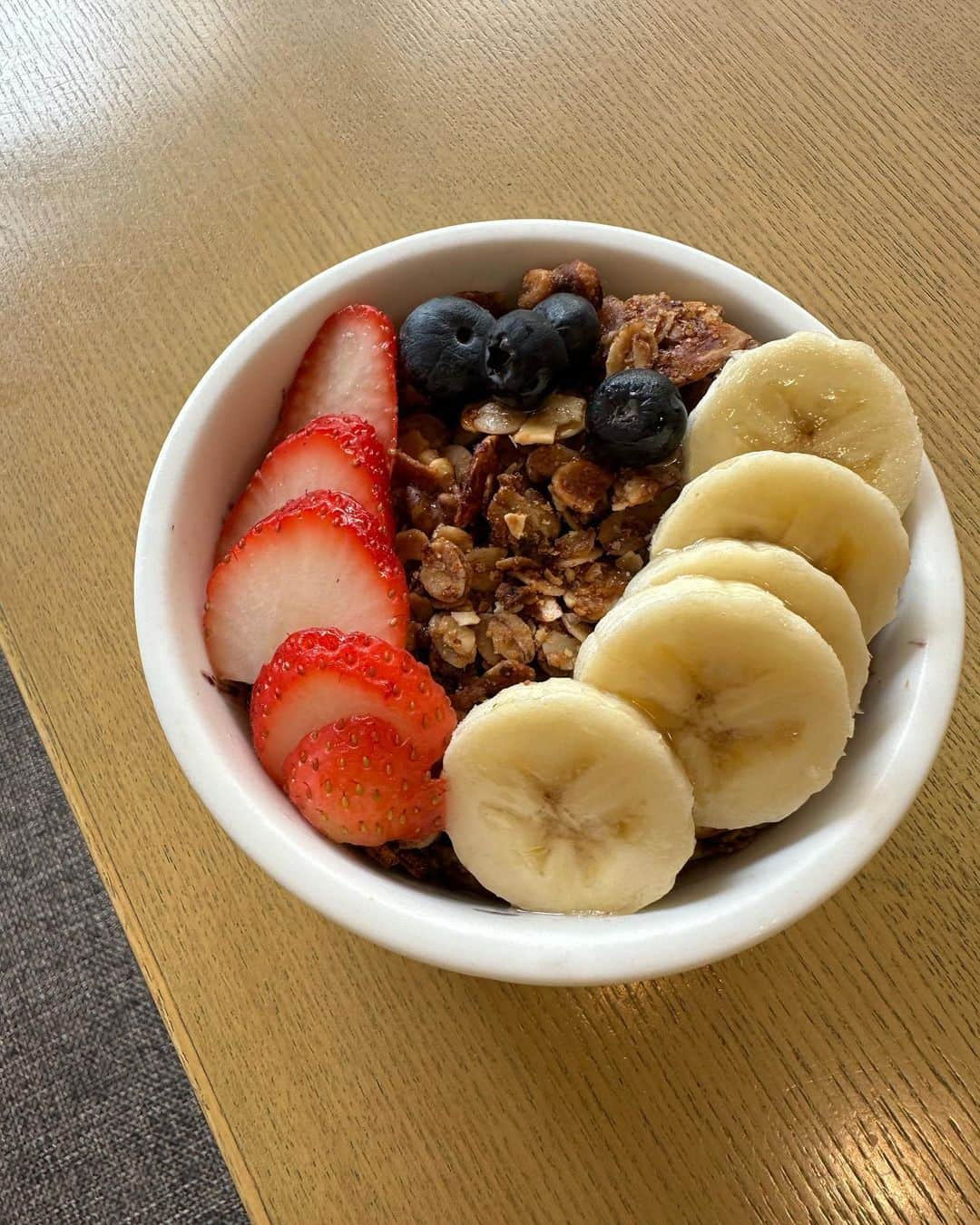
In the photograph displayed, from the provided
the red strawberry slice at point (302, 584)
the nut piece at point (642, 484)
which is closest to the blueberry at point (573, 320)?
the nut piece at point (642, 484)

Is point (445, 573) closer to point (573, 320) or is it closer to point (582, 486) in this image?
point (582, 486)

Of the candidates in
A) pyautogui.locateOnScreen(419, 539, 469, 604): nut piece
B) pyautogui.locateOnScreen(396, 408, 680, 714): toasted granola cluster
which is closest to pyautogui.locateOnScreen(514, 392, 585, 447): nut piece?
pyautogui.locateOnScreen(396, 408, 680, 714): toasted granola cluster

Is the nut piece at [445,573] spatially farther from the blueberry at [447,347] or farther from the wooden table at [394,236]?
the wooden table at [394,236]

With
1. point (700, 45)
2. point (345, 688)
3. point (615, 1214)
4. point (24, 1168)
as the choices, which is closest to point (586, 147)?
point (700, 45)

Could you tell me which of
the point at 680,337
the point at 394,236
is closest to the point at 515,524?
the point at 680,337

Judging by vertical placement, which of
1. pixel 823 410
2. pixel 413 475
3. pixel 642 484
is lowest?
pixel 413 475

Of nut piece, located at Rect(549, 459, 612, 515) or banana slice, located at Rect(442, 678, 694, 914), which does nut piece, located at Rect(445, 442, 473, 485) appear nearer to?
nut piece, located at Rect(549, 459, 612, 515)
